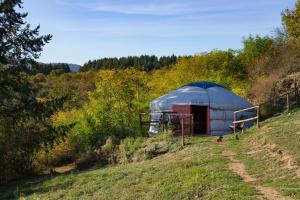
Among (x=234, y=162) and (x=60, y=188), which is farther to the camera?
(x=60, y=188)

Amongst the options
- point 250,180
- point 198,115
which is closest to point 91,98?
point 198,115

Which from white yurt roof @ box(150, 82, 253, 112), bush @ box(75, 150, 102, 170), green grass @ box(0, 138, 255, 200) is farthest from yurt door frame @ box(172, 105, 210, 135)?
green grass @ box(0, 138, 255, 200)

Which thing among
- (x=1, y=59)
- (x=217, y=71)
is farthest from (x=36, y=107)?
(x=217, y=71)

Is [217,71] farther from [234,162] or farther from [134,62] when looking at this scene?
[134,62]

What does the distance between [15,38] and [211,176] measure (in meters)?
9.88

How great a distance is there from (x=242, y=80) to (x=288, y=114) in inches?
1007

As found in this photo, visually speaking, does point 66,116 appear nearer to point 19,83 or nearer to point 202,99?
point 202,99

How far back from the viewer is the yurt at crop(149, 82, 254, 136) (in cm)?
2434

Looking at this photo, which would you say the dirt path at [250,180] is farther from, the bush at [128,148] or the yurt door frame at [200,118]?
the yurt door frame at [200,118]

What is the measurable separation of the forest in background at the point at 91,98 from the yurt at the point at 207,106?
2.04 metres

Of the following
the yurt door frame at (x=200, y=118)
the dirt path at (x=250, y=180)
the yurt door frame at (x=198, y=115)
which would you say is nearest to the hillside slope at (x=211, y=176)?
the dirt path at (x=250, y=180)

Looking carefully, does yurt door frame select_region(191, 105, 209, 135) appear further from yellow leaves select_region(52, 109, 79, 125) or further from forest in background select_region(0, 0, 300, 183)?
yellow leaves select_region(52, 109, 79, 125)

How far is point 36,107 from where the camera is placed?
17312mm

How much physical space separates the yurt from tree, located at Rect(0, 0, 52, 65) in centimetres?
849
